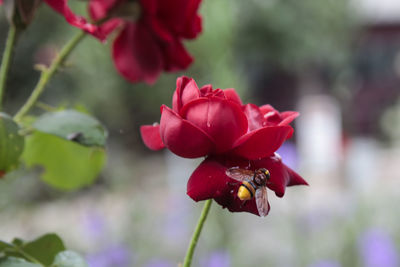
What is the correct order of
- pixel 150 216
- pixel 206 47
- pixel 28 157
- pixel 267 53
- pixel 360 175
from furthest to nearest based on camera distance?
pixel 267 53 < pixel 206 47 < pixel 360 175 < pixel 150 216 < pixel 28 157

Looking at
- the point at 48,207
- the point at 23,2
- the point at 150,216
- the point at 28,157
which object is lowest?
the point at 48,207

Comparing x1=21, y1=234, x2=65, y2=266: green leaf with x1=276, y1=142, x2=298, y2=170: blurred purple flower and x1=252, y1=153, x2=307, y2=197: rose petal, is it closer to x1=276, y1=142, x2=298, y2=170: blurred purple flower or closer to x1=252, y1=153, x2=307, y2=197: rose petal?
x1=252, y1=153, x2=307, y2=197: rose petal

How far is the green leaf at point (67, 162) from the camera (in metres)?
0.33

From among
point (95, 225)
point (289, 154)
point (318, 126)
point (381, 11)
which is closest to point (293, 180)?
point (289, 154)

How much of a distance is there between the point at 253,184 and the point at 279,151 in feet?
3.42

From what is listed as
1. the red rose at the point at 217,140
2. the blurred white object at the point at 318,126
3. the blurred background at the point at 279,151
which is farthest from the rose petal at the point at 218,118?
the blurred white object at the point at 318,126

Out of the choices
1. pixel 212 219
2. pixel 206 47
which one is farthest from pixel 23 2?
pixel 206 47

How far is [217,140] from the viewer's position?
0.18 meters

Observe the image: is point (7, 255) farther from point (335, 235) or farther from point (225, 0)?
point (225, 0)

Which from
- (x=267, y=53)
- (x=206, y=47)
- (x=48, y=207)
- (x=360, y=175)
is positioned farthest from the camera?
(x=267, y=53)

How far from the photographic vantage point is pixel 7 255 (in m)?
0.22

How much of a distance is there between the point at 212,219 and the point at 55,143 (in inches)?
50.9

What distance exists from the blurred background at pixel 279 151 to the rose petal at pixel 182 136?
0.10m

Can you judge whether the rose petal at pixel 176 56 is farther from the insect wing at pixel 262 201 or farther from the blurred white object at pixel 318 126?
the blurred white object at pixel 318 126
